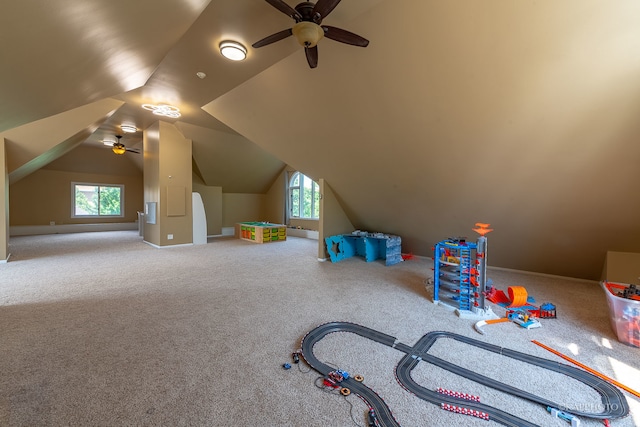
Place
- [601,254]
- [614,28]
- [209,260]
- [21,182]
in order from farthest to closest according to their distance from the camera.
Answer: [21,182]
[209,260]
[601,254]
[614,28]

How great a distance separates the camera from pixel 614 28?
82.4 inches

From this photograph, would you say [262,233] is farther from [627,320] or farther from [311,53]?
[627,320]

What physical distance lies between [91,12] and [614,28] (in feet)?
12.7

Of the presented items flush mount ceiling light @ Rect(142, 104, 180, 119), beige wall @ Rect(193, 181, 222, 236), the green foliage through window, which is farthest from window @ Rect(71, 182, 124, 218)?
flush mount ceiling light @ Rect(142, 104, 180, 119)

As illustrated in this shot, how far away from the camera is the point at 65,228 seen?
10273 mm

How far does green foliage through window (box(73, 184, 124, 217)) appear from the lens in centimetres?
1070

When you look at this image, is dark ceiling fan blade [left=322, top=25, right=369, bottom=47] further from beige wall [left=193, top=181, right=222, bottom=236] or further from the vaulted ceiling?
beige wall [left=193, top=181, right=222, bottom=236]

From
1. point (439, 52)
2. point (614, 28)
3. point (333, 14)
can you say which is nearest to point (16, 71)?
point (333, 14)

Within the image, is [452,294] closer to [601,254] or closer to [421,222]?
[421,222]

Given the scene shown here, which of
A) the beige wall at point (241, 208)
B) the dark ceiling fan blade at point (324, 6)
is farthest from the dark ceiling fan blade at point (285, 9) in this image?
the beige wall at point (241, 208)

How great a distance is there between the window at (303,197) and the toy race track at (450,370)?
7.10 m

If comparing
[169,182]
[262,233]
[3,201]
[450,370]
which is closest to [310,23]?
[450,370]

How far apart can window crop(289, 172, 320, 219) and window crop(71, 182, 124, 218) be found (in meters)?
7.95

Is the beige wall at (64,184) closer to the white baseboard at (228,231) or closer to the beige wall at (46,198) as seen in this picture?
the beige wall at (46,198)
